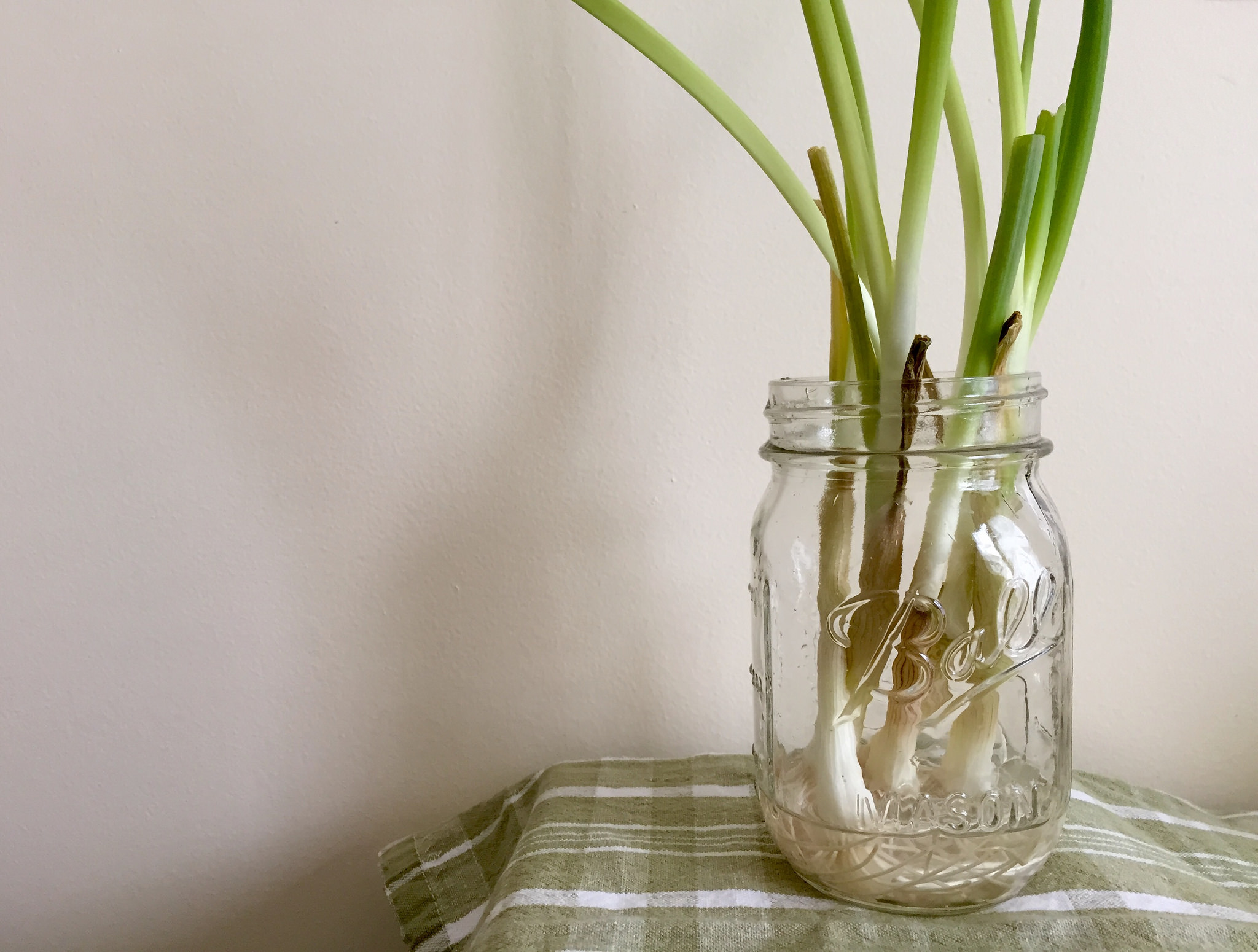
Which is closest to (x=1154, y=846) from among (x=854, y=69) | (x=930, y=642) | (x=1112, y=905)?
(x=1112, y=905)

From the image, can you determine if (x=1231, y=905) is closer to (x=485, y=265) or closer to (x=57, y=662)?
(x=485, y=265)

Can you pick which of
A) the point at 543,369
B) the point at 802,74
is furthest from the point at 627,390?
the point at 802,74

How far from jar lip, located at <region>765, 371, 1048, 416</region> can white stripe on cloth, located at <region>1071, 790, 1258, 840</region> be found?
0.29m

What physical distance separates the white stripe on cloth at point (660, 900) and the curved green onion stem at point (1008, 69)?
0.38 meters

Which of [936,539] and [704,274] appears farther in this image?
[704,274]

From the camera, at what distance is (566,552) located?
23.5 inches

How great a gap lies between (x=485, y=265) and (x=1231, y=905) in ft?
1.82

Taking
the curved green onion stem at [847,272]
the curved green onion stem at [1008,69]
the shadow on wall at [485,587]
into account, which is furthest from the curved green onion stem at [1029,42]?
the shadow on wall at [485,587]

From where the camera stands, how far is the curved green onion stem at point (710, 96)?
0.40 meters

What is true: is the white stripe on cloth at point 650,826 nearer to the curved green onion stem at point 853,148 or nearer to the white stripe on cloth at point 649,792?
the white stripe on cloth at point 649,792

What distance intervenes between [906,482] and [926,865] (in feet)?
0.58

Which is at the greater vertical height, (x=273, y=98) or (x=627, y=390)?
(x=273, y=98)

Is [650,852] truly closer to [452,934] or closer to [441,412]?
[452,934]

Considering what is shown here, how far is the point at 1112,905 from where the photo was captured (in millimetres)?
402
